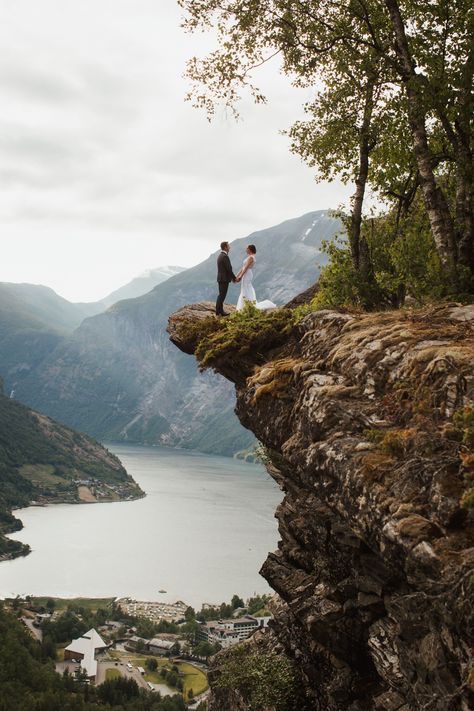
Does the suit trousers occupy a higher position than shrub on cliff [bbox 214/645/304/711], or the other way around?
the suit trousers

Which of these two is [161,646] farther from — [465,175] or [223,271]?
[465,175]

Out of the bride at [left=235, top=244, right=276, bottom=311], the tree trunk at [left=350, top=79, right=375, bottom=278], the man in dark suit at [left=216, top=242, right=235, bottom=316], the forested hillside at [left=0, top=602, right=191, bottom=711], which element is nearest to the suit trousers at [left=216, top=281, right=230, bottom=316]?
the man in dark suit at [left=216, top=242, right=235, bottom=316]

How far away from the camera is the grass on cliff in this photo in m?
15.0

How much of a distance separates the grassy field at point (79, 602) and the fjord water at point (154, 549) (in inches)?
77.0

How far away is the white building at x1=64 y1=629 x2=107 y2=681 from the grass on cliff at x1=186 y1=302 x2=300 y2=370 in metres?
74.0

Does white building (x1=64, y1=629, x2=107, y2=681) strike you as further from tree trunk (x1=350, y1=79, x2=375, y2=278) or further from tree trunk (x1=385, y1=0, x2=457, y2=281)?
tree trunk (x1=385, y1=0, x2=457, y2=281)

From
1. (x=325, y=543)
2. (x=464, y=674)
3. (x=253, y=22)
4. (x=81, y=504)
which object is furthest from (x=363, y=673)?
(x=81, y=504)

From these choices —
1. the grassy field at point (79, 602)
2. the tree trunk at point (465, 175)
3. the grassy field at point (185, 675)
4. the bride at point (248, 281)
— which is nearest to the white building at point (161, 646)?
the grassy field at point (185, 675)

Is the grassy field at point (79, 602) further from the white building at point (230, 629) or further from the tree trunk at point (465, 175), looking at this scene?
the tree trunk at point (465, 175)

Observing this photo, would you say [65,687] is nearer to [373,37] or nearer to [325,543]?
[325,543]

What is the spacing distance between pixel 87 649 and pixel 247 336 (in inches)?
3132

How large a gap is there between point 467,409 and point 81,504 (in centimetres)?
19237

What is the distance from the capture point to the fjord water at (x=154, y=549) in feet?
316

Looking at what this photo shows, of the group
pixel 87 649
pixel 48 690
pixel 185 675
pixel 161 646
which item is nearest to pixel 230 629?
pixel 185 675
